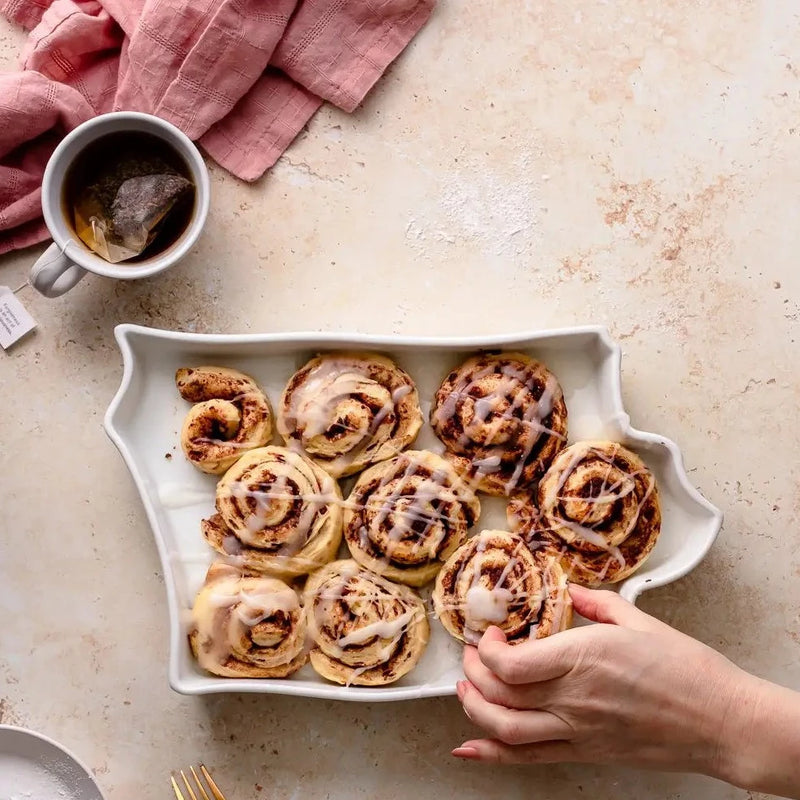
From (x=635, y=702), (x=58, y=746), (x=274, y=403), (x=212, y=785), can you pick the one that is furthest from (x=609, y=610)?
(x=58, y=746)

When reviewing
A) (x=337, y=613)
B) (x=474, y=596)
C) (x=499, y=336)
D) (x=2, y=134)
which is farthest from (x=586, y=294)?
(x=2, y=134)

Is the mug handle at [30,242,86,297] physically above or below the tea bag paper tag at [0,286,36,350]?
above

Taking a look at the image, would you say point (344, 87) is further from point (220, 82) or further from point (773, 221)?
point (773, 221)

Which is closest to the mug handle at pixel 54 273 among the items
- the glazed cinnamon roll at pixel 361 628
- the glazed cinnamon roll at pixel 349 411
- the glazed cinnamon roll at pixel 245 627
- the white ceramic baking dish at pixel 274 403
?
the white ceramic baking dish at pixel 274 403

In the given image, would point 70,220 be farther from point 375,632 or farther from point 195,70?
point 375,632

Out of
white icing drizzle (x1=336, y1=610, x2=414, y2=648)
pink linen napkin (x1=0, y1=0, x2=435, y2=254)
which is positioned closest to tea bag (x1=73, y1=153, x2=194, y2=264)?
pink linen napkin (x1=0, y1=0, x2=435, y2=254)

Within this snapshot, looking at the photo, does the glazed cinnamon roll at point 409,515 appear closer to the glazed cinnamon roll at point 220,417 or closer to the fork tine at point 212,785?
the glazed cinnamon roll at point 220,417

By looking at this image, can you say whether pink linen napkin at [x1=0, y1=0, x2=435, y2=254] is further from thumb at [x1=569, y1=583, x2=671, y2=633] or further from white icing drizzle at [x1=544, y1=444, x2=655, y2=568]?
thumb at [x1=569, y1=583, x2=671, y2=633]
